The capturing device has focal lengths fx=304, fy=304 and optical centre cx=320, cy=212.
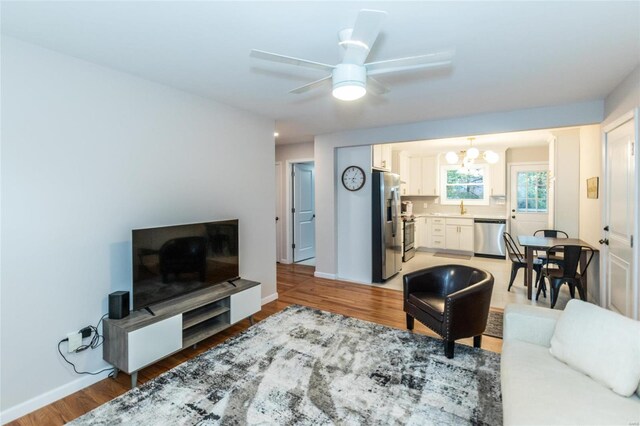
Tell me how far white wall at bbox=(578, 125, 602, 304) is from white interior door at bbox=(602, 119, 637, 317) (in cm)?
32

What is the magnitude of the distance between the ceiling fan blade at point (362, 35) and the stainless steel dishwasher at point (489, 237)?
6.00m

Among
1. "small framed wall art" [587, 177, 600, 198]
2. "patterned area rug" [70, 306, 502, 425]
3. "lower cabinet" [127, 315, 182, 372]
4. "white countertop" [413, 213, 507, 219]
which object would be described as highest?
"small framed wall art" [587, 177, 600, 198]

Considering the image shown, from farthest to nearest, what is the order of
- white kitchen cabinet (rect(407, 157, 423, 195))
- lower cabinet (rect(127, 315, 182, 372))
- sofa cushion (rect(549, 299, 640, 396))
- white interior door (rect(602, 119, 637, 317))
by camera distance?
white kitchen cabinet (rect(407, 157, 423, 195)) → white interior door (rect(602, 119, 637, 317)) → lower cabinet (rect(127, 315, 182, 372)) → sofa cushion (rect(549, 299, 640, 396))

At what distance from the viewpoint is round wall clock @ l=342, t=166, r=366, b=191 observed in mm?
4832

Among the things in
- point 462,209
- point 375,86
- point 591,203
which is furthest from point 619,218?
point 462,209

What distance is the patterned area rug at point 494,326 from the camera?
118 inches

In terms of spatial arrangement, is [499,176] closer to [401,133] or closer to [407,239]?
[407,239]

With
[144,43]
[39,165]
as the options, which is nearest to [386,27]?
[144,43]

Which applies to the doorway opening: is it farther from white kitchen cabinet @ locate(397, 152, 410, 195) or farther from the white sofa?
the white sofa

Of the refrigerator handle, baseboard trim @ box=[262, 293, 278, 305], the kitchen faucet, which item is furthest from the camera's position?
the kitchen faucet

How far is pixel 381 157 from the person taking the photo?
507cm

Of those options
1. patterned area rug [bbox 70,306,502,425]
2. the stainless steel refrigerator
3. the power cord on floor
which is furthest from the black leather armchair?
the power cord on floor

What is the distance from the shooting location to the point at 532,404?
136 centimetres

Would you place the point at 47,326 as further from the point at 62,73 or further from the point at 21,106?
the point at 62,73
